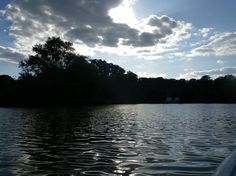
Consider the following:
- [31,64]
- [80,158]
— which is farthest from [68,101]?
[80,158]

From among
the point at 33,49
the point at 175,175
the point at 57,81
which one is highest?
the point at 33,49

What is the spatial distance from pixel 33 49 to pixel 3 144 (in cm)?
10188

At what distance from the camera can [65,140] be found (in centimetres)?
2261

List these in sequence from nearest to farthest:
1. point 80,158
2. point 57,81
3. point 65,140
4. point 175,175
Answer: point 175,175
point 80,158
point 65,140
point 57,81

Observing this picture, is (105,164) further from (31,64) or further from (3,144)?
(31,64)

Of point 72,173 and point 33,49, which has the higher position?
point 33,49

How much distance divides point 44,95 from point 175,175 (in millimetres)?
104925

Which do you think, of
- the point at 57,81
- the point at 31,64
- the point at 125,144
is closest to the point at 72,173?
the point at 125,144

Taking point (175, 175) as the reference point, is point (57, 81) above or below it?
above

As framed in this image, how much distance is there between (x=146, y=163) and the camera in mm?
14328

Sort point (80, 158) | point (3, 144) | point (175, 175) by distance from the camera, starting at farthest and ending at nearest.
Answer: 1. point (3, 144)
2. point (80, 158)
3. point (175, 175)

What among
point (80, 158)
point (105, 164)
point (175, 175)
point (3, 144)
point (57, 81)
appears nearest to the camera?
point (175, 175)

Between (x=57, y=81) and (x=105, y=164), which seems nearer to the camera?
(x=105, y=164)

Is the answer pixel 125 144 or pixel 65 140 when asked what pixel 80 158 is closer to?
pixel 125 144
